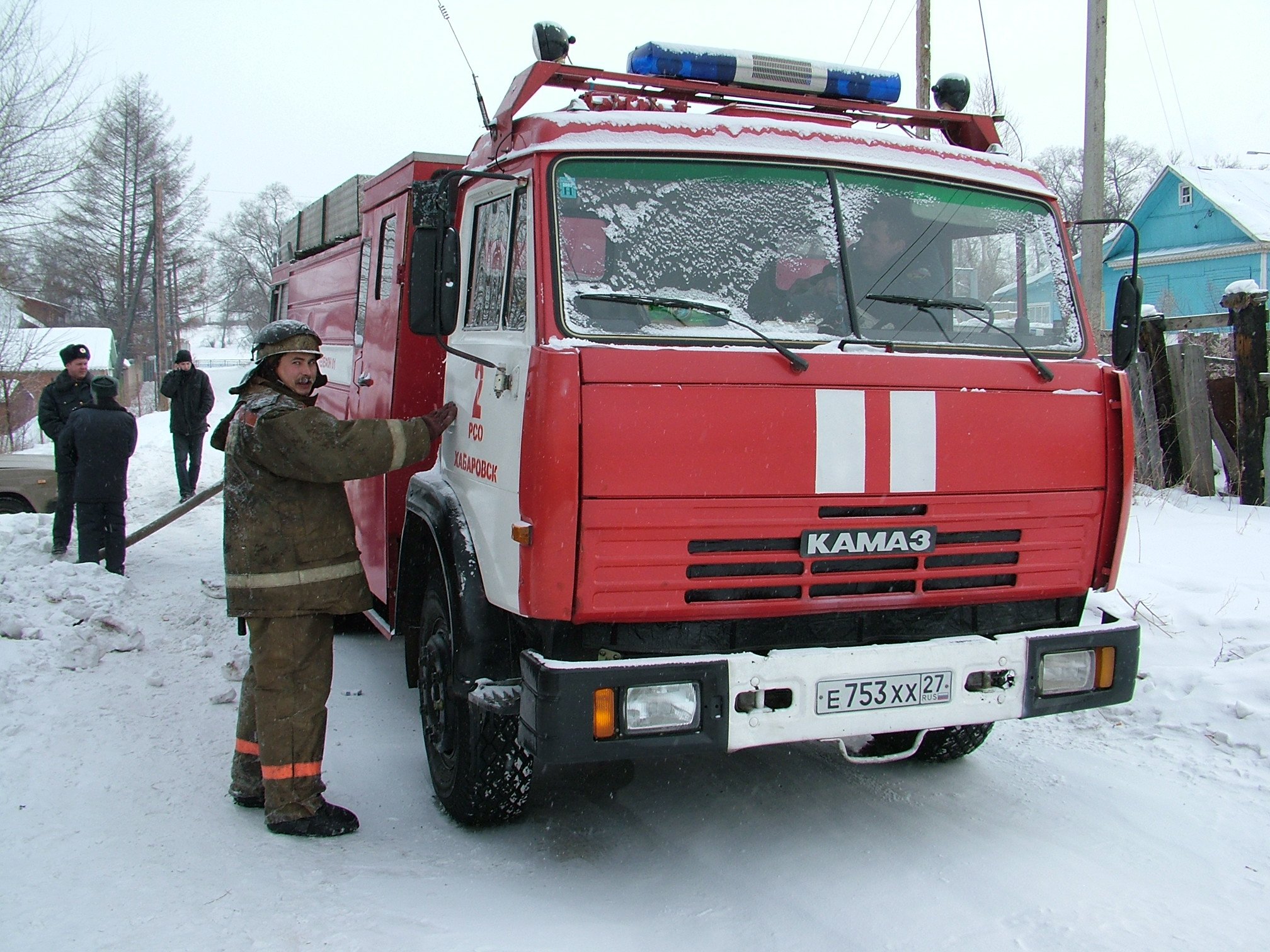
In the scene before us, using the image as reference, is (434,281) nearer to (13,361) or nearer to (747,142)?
(747,142)

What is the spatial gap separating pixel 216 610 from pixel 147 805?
3111mm

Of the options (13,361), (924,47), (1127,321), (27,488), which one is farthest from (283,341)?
(13,361)

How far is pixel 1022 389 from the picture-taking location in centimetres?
355

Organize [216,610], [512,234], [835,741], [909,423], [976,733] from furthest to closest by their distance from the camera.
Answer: [216,610] → [835,741] → [976,733] → [512,234] → [909,423]

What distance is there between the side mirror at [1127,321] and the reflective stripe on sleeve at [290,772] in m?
3.51

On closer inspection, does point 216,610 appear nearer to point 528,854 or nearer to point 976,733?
point 528,854

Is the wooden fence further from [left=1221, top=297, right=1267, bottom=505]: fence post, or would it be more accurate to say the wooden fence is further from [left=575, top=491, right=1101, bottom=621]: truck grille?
[left=575, top=491, right=1101, bottom=621]: truck grille

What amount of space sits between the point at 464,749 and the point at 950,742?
2148mm

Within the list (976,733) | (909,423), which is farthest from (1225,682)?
(909,423)

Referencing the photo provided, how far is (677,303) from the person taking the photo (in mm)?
3354

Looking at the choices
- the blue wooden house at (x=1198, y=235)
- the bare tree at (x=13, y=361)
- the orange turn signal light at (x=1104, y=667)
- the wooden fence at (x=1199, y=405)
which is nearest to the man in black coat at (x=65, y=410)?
the orange turn signal light at (x=1104, y=667)

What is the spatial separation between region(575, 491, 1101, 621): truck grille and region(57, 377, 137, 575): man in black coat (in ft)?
19.1

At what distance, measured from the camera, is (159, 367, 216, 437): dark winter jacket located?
1189cm

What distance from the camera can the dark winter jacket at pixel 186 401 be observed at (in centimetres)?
1189
